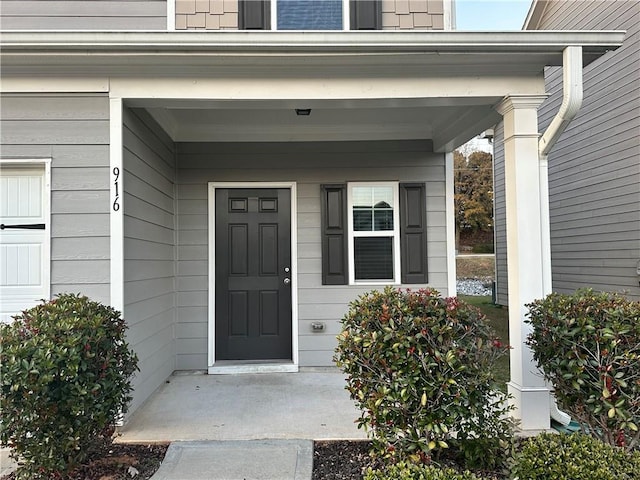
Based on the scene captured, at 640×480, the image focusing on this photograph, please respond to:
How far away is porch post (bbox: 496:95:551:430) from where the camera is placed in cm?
296

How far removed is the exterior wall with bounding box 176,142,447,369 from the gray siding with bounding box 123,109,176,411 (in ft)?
0.49

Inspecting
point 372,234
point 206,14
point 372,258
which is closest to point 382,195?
point 372,234

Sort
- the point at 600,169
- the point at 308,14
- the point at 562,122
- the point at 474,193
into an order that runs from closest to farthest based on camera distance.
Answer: the point at 562,122 < the point at 308,14 < the point at 600,169 < the point at 474,193

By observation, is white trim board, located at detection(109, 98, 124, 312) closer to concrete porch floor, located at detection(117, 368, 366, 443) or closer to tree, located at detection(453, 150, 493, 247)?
concrete porch floor, located at detection(117, 368, 366, 443)

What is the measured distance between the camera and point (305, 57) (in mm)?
2809

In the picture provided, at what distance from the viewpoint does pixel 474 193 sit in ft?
62.0

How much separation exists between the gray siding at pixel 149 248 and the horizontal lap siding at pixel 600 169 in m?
4.92

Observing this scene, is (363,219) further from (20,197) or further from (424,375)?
(20,197)

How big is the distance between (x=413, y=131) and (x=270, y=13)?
6.04 feet

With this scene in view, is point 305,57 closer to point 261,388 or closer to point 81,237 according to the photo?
point 81,237

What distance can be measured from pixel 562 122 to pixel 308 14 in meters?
2.30

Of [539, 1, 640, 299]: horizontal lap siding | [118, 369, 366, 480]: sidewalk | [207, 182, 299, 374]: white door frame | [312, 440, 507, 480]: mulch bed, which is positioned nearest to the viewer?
[312, 440, 507, 480]: mulch bed

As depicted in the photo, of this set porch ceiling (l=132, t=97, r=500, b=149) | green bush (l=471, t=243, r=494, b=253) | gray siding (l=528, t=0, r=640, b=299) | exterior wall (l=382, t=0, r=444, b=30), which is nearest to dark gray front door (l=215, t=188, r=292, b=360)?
porch ceiling (l=132, t=97, r=500, b=149)

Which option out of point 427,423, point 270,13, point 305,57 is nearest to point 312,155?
point 270,13
